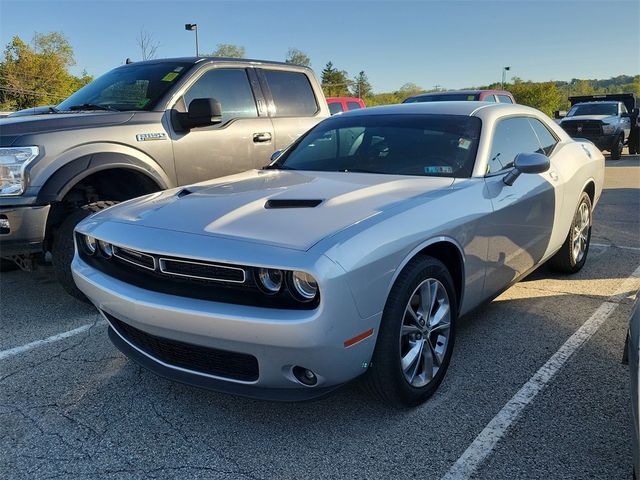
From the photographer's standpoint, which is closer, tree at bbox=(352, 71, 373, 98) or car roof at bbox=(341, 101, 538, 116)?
car roof at bbox=(341, 101, 538, 116)

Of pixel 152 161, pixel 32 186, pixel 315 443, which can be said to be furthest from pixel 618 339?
pixel 32 186

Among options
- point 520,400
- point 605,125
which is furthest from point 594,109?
point 520,400

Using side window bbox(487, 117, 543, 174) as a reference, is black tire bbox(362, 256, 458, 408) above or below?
below

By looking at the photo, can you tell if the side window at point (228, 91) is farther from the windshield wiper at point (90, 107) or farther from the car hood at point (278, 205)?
the car hood at point (278, 205)

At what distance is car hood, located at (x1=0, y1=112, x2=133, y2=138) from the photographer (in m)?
3.89

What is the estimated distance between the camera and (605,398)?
286 cm

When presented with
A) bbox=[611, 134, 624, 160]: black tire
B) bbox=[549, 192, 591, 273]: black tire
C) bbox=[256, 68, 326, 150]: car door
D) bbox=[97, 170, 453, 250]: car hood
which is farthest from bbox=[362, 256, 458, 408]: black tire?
bbox=[611, 134, 624, 160]: black tire

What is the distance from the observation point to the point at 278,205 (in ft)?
9.14

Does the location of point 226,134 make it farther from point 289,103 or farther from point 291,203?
point 291,203

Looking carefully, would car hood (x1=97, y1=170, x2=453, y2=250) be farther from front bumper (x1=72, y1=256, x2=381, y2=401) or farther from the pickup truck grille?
the pickup truck grille

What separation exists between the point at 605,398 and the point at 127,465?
2.38 m

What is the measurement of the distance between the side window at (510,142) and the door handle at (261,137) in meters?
2.36

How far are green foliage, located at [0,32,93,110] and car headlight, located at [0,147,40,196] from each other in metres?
37.0

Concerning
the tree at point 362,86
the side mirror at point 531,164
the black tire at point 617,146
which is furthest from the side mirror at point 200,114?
the tree at point 362,86
